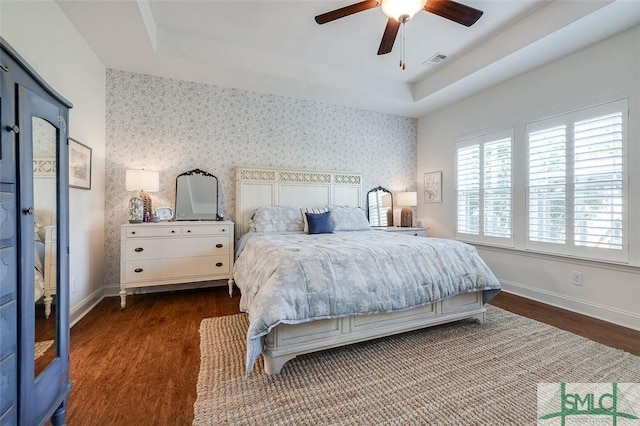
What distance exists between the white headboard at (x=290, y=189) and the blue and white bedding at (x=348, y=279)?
137cm

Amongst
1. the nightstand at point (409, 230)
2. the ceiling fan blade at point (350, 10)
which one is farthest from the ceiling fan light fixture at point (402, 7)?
→ the nightstand at point (409, 230)

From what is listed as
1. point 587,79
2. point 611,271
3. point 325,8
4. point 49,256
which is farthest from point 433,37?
point 49,256

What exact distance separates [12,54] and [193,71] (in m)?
2.75

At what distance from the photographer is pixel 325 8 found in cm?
264

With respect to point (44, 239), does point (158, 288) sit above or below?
below

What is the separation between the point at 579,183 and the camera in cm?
284

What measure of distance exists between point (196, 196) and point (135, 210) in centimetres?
71

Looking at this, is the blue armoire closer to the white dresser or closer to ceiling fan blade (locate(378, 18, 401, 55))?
the white dresser

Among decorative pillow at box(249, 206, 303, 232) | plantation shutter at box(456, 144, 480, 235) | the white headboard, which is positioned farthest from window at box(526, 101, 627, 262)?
decorative pillow at box(249, 206, 303, 232)

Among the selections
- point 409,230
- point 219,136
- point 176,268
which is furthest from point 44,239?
point 409,230

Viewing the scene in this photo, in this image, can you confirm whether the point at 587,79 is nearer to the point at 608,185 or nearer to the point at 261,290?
the point at 608,185

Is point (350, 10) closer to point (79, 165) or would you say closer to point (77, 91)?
point (77, 91)

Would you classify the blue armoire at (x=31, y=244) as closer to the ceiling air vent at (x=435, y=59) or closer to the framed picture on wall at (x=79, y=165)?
the framed picture on wall at (x=79, y=165)

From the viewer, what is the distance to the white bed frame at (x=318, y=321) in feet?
5.86
